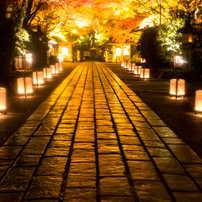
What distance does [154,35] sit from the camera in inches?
849

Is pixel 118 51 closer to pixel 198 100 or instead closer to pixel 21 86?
pixel 21 86

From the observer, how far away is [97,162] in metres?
4.12

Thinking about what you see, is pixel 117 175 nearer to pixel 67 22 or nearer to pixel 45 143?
pixel 45 143

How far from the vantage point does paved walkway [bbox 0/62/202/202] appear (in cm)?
321

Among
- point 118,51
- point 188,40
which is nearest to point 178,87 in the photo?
point 188,40

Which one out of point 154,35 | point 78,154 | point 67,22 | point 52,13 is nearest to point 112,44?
point 67,22

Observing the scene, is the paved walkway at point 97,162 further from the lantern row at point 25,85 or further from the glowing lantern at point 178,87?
the glowing lantern at point 178,87

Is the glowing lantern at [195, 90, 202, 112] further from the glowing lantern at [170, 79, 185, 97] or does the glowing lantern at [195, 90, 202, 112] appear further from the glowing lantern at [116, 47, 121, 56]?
the glowing lantern at [116, 47, 121, 56]

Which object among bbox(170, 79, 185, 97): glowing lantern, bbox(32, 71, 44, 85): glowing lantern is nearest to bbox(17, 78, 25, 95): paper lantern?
bbox(32, 71, 44, 85): glowing lantern

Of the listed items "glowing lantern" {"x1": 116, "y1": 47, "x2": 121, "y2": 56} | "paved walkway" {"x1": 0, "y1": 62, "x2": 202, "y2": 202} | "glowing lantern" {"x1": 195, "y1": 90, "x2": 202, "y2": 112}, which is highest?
"glowing lantern" {"x1": 116, "y1": 47, "x2": 121, "y2": 56}

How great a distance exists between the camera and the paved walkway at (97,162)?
3.21 metres

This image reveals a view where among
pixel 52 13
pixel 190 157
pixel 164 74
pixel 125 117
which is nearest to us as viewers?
pixel 190 157

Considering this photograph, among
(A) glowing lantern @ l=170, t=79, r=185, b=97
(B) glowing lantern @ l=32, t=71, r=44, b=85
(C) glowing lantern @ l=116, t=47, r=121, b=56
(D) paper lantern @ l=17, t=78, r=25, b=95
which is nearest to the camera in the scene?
(A) glowing lantern @ l=170, t=79, r=185, b=97

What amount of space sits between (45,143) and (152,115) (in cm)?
320
